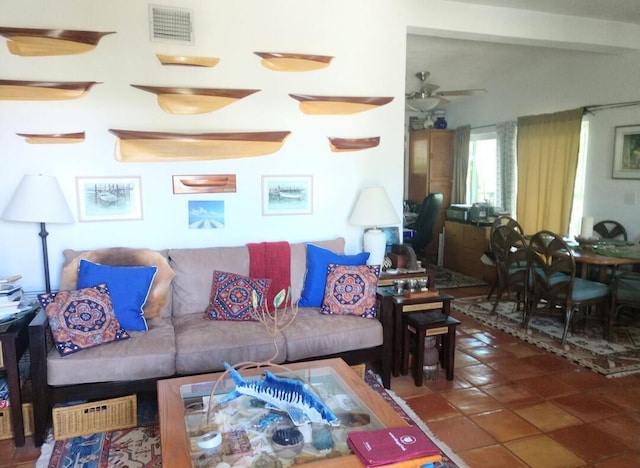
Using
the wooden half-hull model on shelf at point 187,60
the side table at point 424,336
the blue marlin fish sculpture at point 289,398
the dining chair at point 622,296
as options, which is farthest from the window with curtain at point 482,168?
the blue marlin fish sculpture at point 289,398

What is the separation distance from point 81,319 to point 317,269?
1405 mm

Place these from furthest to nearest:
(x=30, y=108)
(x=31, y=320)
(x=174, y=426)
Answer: (x=30, y=108)
(x=31, y=320)
(x=174, y=426)

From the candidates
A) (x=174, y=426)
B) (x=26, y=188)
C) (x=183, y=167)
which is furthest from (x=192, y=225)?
(x=174, y=426)

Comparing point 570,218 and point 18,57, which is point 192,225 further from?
point 570,218

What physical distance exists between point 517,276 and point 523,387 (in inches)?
57.0

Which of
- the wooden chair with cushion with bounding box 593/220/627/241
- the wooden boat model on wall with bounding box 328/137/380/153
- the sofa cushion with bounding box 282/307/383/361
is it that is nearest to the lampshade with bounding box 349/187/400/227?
the wooden boat model on wall with bounding box 328/137/380/153

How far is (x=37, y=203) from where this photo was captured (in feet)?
Result: 8.71

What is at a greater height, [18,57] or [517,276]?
[18,57]

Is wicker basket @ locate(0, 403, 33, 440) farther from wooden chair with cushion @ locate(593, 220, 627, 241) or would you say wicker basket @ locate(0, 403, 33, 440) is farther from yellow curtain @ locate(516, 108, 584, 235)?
yellow curtain @ locate(516, 108, 584, 235)

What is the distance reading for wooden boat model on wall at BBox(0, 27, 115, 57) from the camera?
2.80 m

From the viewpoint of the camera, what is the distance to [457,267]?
243 inches

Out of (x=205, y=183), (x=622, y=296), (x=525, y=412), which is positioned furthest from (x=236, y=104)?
(x=622, y=296)

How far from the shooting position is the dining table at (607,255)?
3.54 metres

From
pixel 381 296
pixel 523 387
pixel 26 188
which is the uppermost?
pixel 26 188
